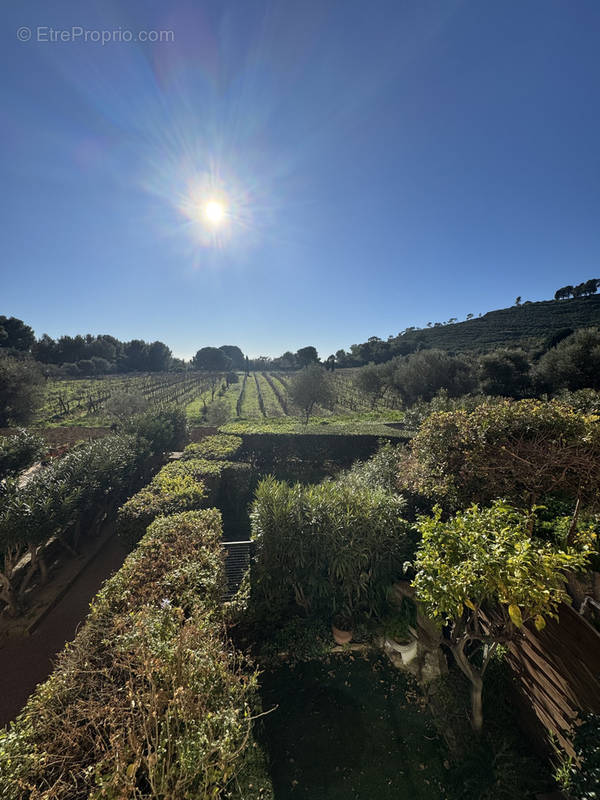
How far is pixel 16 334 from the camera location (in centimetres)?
5753

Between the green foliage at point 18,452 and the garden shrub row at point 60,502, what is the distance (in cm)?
295

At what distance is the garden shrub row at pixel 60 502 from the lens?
769 centimetres

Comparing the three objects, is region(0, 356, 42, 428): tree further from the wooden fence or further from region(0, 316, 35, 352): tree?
region(0, 316, 35, 352): tree

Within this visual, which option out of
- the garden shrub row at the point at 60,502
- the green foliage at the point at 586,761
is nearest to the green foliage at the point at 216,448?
the garden shrub row at the point at 60,502

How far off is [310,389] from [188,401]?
64.0 ft

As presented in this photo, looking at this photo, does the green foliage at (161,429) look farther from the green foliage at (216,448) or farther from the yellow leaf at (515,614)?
the yellow leaf at (515,614)

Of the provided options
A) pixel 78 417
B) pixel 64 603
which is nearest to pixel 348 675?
pixel 64 603

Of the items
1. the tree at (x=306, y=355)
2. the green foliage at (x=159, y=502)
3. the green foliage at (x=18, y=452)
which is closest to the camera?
the green foliage at (x=159, y=502)

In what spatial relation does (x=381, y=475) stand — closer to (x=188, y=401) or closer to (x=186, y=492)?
(x=186, y=492)

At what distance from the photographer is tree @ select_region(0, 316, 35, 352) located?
55566 millimetres

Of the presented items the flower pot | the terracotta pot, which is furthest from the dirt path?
the flower pot

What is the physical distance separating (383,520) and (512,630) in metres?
2.80

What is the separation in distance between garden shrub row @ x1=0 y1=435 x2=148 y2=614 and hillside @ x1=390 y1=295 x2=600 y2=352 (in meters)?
62.1

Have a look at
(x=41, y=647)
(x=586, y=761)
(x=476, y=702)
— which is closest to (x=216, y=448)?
(x=41, y=647)
